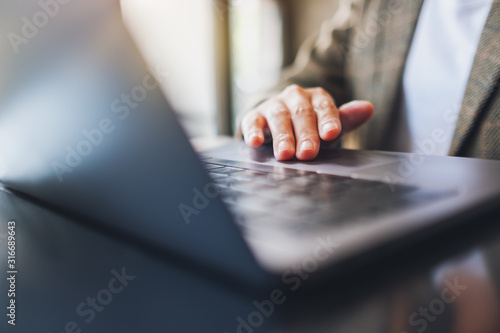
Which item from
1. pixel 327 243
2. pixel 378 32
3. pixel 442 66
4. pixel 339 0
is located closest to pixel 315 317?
pixel 327 243

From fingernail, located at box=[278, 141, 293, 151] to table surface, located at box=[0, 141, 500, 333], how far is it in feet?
0.77

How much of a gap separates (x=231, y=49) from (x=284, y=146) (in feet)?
7.80

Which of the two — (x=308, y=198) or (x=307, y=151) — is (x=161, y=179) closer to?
(x=308, y=198)

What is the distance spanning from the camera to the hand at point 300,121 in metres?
0.45

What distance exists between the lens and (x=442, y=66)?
73 centimetres

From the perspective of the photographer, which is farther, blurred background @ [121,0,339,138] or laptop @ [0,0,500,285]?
blurred background @ [121,0,339,138]

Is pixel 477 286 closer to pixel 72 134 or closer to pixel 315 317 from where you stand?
pixel 315 317

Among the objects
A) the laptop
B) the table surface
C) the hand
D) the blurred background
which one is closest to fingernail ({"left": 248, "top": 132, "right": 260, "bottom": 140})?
the hand

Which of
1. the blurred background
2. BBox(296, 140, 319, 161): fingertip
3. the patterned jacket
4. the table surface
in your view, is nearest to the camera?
the table surface

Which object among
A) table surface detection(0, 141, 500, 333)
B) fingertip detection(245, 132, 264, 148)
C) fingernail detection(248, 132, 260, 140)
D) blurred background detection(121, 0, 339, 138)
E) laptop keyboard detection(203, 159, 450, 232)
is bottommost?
table surface detection(0, 141, 500, 333)

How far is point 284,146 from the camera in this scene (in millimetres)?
447

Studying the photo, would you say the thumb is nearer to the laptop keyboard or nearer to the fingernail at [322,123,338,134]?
the fingernail at [322,123,338,134]

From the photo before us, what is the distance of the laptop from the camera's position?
0.19 meters

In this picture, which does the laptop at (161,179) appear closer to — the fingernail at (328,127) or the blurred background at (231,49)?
the fingernail at (328,127)
